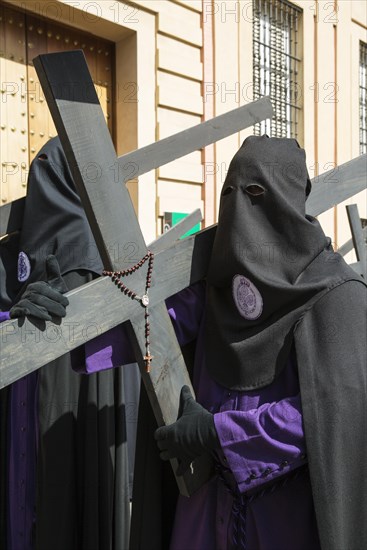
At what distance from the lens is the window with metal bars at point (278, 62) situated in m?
7.43

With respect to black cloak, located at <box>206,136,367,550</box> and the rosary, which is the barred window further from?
the rosary

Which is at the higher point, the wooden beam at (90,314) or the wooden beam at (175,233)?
the wooden beam at (175,233)

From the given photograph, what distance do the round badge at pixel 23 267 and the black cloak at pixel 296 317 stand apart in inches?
44.6

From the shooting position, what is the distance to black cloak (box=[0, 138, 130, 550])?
112 inches

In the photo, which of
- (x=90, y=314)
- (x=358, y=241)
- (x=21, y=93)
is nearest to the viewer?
(x=90, y=314)

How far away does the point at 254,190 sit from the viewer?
1.96m

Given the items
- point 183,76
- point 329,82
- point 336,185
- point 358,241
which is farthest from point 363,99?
point 336,185

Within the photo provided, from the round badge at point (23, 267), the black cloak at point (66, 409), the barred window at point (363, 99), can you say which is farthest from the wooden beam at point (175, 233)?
the barred window at point (363, 99)

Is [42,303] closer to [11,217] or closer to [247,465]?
[247,465]

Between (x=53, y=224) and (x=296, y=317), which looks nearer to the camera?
(x=296, y=317)

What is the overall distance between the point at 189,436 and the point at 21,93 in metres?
3.93

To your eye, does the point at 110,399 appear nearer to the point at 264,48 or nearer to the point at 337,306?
the point at 337,306

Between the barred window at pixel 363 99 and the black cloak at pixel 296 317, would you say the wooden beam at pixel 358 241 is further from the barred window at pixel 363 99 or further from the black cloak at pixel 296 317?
the barred window at pixel 363 99

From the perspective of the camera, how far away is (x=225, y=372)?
6.40 feet
